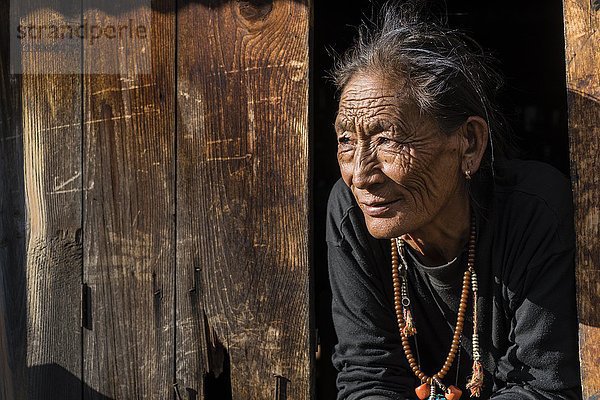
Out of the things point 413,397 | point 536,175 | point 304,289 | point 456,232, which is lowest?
point 413,397

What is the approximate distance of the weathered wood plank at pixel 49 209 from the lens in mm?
2521

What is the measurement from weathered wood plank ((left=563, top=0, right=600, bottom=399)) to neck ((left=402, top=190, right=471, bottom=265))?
364 millimetres

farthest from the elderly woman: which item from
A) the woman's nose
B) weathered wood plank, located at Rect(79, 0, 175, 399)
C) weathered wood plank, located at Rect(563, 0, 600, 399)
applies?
weathered wood plank, located at Rect(79, 0, 175, 399)

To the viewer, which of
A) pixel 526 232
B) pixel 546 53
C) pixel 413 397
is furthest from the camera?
pixel 546 53

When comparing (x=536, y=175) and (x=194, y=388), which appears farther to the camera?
(x=194, y=388)

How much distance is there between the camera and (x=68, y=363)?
2568 millimetres

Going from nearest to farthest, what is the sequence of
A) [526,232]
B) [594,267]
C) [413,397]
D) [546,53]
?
[594,267] < [526,232] < [413,397] < [546,53]

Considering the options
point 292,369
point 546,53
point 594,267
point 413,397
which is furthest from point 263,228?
point 546,53

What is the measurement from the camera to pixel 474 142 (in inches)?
87.4

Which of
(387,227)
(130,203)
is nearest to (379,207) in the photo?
(387,227)

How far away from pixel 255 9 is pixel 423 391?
3.92 ft

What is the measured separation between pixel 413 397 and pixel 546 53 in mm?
3536

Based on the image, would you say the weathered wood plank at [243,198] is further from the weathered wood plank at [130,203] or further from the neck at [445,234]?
the neck at [445,234]

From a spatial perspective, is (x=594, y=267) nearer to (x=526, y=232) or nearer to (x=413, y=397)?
(x=526, y=232)
